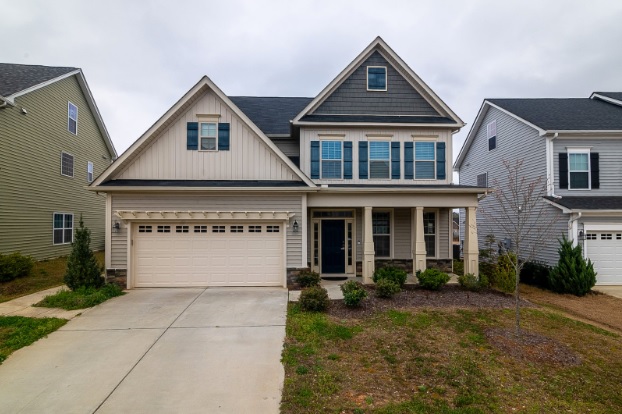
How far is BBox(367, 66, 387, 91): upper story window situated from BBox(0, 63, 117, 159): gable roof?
14.7 m

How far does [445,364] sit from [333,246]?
22.8ft

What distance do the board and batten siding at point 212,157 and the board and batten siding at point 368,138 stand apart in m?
1.81

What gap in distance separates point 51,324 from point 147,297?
95.7 inches

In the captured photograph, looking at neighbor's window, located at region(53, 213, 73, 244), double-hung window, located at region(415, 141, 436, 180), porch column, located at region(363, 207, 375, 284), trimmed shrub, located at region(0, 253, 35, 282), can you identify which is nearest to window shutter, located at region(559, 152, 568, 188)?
double-hung window, located at region(415, 141, 436, 180)

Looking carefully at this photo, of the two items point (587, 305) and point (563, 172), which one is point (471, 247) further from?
point (563, 172)

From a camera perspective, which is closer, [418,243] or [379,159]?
[418,243]

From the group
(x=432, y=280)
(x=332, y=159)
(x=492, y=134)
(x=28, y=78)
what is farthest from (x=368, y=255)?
(x=28, y=78)

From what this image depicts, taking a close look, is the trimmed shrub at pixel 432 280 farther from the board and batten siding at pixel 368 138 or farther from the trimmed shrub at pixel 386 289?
the board and batten siding at pixel 368 138

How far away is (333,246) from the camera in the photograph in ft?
38.1

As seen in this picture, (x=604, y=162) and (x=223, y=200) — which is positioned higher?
(x=604, y=162)

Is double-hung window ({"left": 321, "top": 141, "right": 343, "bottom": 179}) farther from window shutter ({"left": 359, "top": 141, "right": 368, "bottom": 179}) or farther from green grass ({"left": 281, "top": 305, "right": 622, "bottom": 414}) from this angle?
green grass ({"left": 281, "top": 305, "right": 622, "bottom": 414})

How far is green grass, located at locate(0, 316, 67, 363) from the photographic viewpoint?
18.1 ft

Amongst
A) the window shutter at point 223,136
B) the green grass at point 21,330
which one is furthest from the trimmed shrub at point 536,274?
the green grass at point 21,330

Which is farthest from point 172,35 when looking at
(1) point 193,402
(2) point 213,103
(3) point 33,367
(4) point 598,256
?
(4) point 598,256
